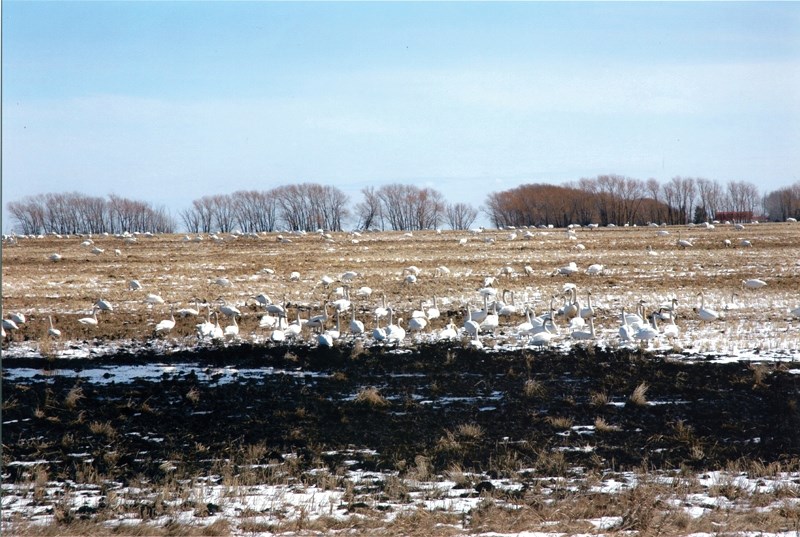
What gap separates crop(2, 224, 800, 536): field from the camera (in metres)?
6.69

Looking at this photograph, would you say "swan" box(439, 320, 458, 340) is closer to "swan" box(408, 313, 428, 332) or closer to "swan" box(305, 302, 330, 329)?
"swan" box(408, 313, 428, 332)

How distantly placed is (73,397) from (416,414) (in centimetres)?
488

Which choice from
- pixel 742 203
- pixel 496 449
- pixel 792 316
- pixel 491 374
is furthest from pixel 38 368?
pixel 742 203

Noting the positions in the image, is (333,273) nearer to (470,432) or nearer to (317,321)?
(317,321)

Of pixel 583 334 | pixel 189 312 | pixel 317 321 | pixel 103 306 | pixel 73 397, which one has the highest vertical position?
pixel 103 306

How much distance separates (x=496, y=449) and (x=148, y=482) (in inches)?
148

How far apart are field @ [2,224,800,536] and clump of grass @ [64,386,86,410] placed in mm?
38

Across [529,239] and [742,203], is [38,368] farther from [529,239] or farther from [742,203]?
[742,203]

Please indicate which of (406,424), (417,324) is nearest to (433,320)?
(417,324)

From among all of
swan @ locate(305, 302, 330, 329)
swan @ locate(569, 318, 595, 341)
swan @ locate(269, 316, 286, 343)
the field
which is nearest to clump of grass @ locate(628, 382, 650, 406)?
the field

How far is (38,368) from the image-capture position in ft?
43.6

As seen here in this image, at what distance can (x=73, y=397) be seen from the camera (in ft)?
35.4

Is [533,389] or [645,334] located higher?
[645,334]

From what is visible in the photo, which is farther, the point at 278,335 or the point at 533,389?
the point at 278,335
